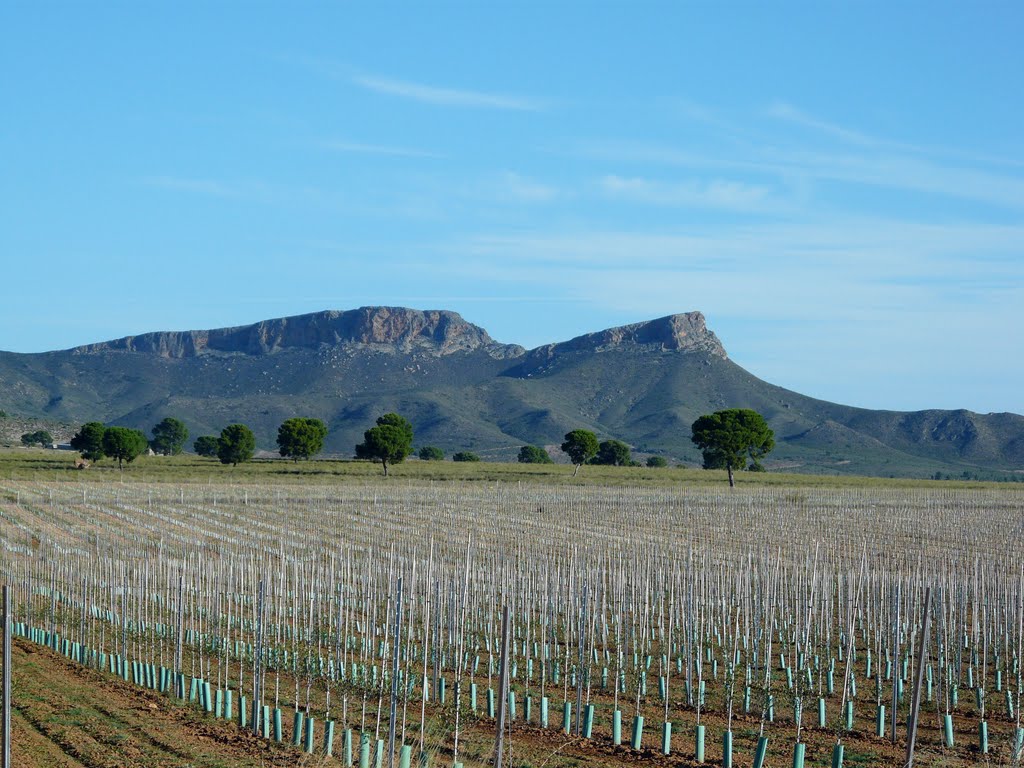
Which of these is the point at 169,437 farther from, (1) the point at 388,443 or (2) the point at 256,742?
(2) the point at 256,742

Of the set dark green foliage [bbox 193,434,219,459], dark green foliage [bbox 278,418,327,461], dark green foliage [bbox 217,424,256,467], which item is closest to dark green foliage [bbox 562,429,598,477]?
dark green foliage [bbox 278,418,327,461]

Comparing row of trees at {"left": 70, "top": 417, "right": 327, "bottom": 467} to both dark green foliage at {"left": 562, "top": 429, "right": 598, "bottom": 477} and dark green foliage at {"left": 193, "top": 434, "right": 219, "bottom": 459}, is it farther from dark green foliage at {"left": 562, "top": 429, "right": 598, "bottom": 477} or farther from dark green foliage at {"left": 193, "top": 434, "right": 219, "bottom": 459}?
dark green foliage at {"left": 562, "top": 429, "right": 598, "bottom": 477}

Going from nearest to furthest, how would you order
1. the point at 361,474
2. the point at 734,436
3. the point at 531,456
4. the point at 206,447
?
the point at 361,474, the point at 734,436, the point at 206,447, the point at 531,456

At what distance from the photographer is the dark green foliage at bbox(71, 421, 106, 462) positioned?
278 feet

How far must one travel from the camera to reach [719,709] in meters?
19.0

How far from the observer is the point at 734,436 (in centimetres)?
8312

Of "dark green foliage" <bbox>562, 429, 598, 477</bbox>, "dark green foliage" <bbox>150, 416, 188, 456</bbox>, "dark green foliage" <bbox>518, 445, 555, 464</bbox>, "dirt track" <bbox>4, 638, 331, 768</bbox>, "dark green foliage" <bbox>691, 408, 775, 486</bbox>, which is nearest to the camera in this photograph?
"dirt track" <bbox>4, 638, 331, 768</bbox>

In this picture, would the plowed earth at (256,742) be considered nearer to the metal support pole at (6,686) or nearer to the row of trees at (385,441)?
the metal support pole at (6,686)

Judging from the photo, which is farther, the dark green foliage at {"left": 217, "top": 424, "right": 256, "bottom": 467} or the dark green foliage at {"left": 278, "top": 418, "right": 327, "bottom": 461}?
the dark green foliage at {"left": 278, "top": 418, "right": 327, "bottom": 461}

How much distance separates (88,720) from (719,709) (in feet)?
29.1

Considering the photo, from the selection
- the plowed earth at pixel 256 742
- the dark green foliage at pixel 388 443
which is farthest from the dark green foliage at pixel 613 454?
the plowed earth at pixel 256 742

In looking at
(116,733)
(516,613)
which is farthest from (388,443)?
(116,733)

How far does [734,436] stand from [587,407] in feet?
301

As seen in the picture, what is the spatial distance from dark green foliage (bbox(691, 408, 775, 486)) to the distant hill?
187ft
